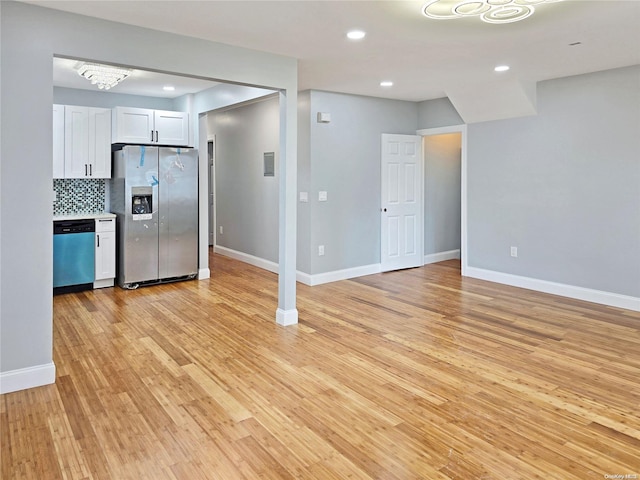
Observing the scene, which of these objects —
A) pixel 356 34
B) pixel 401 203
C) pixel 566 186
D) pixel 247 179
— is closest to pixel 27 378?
pixel 356 34

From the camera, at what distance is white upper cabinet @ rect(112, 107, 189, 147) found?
586 centimetres

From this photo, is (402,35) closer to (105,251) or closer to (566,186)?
(566,186)

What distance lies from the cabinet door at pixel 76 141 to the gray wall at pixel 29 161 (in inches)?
110

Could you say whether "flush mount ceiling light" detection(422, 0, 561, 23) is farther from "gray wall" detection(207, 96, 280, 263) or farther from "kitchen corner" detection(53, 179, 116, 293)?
"kitchen corner" detection(53, 179, 116, 293)

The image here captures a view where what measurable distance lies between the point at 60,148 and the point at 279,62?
3113mm

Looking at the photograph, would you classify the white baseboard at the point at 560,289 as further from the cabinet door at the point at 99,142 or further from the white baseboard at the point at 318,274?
the cabinet door at the point at 99,142

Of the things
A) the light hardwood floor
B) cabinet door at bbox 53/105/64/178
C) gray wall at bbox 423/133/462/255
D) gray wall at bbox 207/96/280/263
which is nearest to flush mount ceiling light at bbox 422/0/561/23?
the light hardwood floor

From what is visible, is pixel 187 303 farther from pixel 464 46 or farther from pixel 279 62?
pixel 464 46

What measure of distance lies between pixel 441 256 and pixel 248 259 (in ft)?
10.6

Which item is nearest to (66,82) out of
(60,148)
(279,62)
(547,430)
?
(60,148)

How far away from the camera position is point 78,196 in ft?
20.0

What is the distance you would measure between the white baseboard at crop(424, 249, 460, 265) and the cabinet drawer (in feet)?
15.3

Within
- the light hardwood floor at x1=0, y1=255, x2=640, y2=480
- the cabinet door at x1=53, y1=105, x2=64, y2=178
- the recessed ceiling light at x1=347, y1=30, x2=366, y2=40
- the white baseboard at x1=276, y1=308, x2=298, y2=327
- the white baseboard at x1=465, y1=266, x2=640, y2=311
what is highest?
the recessed ceiling light at x1=347, y1=30, x2=366, y2=40

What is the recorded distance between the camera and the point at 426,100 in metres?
7.05
